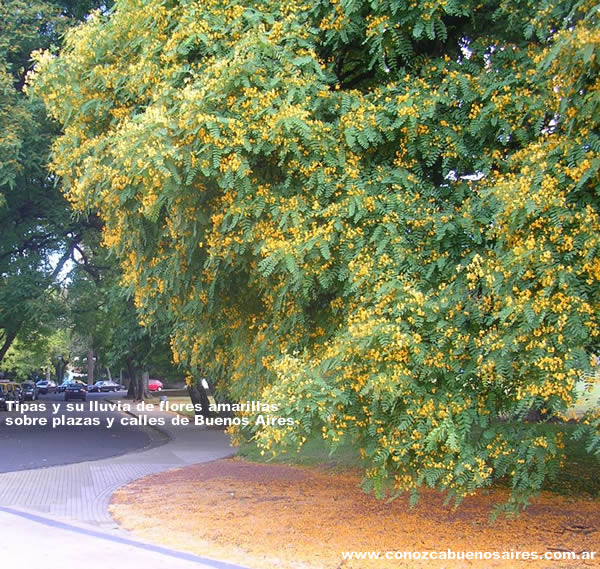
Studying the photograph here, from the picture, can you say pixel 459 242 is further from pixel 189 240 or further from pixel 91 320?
pixel 91 320

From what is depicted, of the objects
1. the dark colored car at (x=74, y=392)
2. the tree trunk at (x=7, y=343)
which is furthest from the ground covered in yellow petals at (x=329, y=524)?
the dark colored car at (x=74, y=392)

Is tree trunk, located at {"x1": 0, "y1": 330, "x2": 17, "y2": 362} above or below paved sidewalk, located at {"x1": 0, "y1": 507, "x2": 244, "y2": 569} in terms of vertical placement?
above

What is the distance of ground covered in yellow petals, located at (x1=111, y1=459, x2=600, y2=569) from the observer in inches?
307

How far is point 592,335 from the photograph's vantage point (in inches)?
262

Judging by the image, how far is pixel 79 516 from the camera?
32.8ft

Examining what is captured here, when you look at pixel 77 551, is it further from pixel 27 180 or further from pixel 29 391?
pixel 29 391

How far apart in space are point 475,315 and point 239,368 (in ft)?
11.4

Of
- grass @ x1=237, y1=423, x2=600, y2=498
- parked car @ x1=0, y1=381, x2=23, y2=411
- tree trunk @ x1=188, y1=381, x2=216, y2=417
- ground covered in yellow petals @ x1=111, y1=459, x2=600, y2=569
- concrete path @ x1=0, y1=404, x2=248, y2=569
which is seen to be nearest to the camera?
concrete path @ x1=0, y1=404, x2=248, y2=569

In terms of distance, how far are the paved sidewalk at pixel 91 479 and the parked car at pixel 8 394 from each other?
64.3 feet

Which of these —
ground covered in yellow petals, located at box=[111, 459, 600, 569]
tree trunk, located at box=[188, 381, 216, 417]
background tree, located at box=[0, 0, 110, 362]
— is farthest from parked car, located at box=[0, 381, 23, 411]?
ground covered in yellow petals, located at box=[111, 459, 600, 569]

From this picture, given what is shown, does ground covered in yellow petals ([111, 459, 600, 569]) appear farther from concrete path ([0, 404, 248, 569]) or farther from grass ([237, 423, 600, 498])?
grass ([237, 423, 600, 498])

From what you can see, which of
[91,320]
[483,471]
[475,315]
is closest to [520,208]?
[475,315]

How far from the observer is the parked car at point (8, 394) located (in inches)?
1481

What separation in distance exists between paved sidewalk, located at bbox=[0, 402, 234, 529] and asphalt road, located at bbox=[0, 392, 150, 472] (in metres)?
0.82
